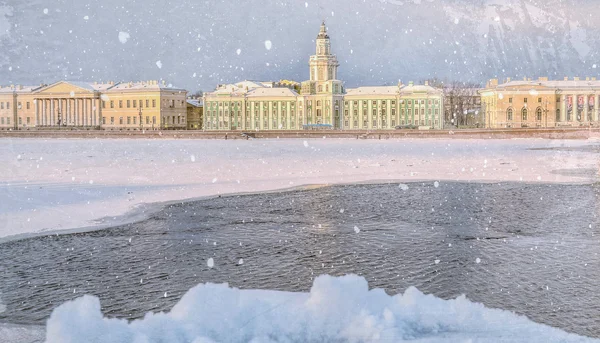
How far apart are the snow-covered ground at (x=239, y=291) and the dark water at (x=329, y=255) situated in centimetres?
49

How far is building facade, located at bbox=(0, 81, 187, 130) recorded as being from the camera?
9525 centimetres

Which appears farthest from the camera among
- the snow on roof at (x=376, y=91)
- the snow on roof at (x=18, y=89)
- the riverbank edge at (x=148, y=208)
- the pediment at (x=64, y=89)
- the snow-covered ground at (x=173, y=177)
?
the snow on roof at (x=18, y=89)

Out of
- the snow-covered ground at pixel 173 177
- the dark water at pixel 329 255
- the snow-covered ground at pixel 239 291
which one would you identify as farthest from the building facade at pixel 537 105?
the dark water at pixel 329 255

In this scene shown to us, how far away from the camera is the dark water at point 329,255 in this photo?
24.7ft

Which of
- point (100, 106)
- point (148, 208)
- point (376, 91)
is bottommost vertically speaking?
point (148, 208)

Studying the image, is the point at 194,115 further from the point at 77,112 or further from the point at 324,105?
the point at 324,105

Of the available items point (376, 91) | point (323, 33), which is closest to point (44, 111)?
point (323, 33)

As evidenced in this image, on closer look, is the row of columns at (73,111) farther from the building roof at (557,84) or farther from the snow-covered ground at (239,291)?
the snow-covered ground at (239,291)

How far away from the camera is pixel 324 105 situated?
95625mm

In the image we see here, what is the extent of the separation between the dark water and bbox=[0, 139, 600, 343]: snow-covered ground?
0.49 metres

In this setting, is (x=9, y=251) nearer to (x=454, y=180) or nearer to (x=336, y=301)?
(x=336, y=301)

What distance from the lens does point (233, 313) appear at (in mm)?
6395

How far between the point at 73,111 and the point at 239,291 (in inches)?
3713

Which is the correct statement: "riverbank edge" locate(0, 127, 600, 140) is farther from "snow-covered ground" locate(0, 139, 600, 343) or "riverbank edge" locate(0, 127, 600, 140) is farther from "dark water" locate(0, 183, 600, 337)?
"dark water" locate(0, 183, 600, 337)
